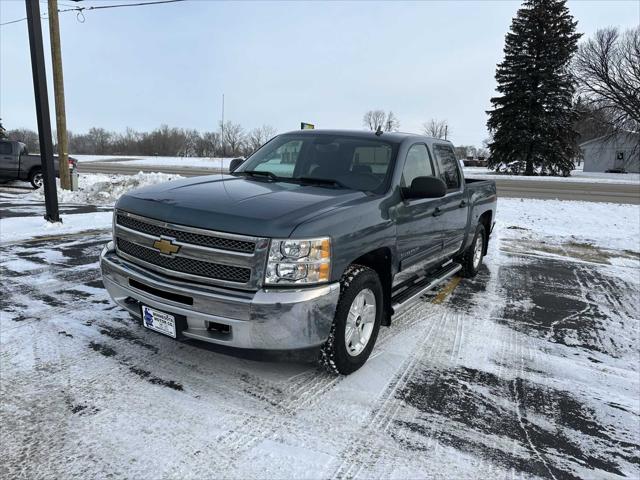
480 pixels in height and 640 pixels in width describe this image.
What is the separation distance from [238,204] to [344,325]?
112 centimetres

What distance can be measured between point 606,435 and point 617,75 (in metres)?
46.7

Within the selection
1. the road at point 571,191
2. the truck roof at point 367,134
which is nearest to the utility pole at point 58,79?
the truck roof at point 367,134

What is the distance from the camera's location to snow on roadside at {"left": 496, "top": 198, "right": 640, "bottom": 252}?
→ 399 inches

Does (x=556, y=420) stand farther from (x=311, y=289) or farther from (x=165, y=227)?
(x=165, y=227)

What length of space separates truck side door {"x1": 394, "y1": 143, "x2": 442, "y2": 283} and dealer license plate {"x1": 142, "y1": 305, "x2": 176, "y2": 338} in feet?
6.22

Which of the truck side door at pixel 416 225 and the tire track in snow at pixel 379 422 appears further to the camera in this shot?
the truck side door at pixel 416 225

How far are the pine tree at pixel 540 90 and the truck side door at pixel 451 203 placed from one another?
38275 millimetres

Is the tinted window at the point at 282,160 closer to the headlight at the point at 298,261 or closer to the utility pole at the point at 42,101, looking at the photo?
the headlight at the point at 298,261

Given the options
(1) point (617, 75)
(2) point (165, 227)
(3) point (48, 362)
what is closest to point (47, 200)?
(3) point (48, 362)

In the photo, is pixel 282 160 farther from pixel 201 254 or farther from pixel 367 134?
pixel 201 254

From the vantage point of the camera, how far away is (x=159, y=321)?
10.1ft

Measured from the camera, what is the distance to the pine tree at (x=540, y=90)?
129 feet

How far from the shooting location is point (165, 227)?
312 centimetres

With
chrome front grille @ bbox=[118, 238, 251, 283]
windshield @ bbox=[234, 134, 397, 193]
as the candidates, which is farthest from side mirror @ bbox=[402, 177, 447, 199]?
chrome front grille @ bbox=[118, 238, 251, 283]
